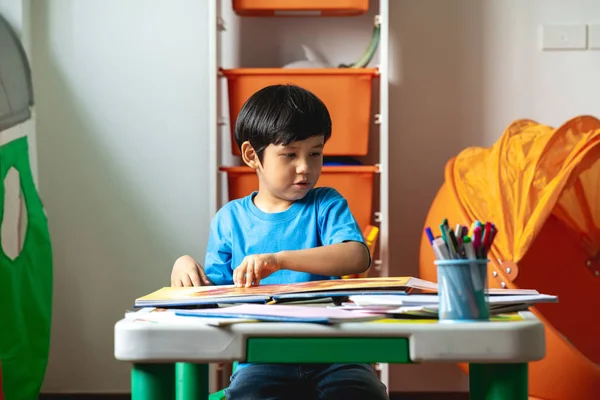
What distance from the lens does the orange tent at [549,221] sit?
1895mm

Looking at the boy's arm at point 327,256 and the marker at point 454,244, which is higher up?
the marker at point 454,244

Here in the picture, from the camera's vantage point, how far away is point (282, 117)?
1388 mm

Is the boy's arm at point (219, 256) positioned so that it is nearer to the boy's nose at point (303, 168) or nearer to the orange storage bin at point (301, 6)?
the boy's nose at point (303, 168)

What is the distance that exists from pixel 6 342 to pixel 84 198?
66 centimetres

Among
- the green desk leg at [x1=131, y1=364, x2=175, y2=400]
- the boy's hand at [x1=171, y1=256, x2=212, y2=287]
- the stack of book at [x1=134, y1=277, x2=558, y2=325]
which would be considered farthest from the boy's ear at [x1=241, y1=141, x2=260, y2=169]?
the green desk leg at [x1=131, y1=364, x2=175, y2=400]

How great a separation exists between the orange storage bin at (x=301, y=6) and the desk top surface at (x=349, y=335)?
1763 mm

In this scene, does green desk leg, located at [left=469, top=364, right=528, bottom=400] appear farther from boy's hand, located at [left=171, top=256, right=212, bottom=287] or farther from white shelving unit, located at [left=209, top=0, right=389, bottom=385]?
white shelving unit, located at [left=209, top=0, right=389, bottom=385]

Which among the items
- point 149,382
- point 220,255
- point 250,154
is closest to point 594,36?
point 250,154

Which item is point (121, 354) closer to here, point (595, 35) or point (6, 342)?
point (6, 342)

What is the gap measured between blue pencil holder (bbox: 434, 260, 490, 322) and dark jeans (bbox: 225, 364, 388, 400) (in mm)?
375

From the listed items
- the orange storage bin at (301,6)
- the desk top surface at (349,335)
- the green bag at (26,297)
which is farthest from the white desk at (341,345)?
the orange storage bin at (301,6)

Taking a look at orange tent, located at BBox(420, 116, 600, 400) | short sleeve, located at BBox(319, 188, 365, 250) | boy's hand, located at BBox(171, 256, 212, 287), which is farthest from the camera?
orange tent, located at BBox(420, 116, 600, 400)

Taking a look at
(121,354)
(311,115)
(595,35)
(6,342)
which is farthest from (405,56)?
(121,354)

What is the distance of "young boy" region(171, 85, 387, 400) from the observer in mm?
1270
